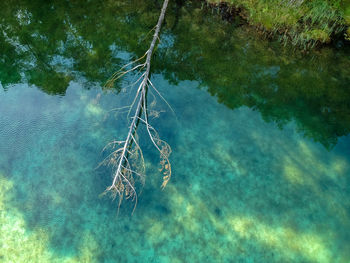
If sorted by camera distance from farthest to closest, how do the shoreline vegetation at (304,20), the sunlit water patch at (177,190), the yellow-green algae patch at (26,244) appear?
1. the shoreline vegetation at (304,20)
2. the sunlit water patch at (177,190)
3. the yellow-green algae patch at (26,244)

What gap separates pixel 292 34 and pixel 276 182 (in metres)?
3.72

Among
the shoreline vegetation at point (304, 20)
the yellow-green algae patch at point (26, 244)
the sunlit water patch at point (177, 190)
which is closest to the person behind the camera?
the yellow-green algae patch at point (26, 244)

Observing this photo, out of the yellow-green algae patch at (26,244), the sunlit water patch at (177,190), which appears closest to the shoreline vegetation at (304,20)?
the sunlit water patch at (177,190)

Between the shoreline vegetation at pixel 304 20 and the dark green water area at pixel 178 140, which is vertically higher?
the shoreline vegetation at pixel 304 20

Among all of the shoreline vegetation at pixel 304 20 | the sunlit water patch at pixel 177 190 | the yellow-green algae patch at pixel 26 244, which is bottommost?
the yellow-green algae patch at pixel 26 244

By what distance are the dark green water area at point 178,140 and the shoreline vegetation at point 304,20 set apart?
307 mm

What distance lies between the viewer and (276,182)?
4.09 metres

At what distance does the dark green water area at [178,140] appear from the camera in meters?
3.53

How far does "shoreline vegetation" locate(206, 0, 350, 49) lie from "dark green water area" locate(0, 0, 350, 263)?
0.31 metres

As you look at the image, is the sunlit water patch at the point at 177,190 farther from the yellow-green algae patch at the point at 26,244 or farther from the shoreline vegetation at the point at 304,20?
the shoreline vegetation at the point at 304,20

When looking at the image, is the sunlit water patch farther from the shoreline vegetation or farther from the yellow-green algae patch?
the shoreline vegetation

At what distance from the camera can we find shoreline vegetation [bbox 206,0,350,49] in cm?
590

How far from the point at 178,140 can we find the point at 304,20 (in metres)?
4.12

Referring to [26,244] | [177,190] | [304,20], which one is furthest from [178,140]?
[304,20]
